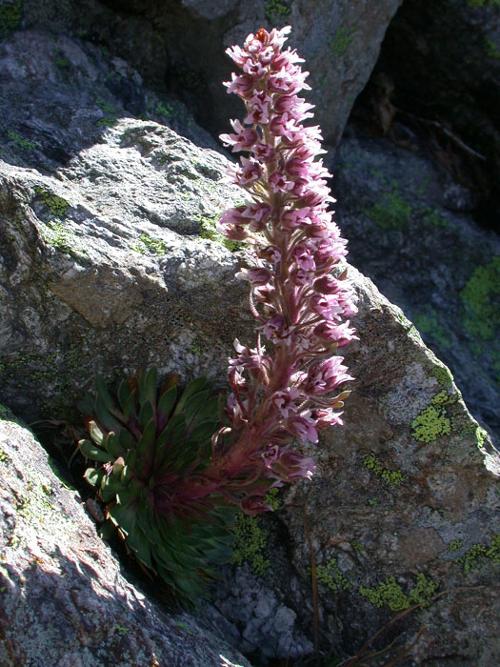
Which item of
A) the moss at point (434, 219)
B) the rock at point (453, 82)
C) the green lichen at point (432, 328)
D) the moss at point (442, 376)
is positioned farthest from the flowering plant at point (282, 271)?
the rock at point (453, 82)

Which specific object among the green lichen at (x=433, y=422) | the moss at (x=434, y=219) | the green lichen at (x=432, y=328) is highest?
the moss at (x=434, y=219)

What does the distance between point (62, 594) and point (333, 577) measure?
79.4 inches

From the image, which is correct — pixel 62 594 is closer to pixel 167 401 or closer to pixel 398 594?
pixel 167 401

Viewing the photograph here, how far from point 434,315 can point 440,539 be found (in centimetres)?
194

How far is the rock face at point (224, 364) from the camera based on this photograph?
158 inches

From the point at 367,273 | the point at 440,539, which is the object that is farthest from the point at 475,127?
the point at 440,539

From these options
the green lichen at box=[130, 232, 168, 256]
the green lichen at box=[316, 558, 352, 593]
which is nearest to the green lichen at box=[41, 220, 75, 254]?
the green lichen at box=[130, 232, 168, 256]

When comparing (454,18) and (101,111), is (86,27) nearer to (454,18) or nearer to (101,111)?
(101,111)

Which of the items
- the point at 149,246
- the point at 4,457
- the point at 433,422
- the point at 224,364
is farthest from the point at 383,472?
the point at 4,457

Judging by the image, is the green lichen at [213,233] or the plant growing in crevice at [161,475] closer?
the plant growing in crevice at [161,475]

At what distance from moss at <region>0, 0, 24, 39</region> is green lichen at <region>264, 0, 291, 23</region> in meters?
1.70

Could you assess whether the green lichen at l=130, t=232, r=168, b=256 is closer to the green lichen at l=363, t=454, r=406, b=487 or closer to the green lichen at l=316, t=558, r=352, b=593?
the green lichen at l=363, t=454, r=406, b=487

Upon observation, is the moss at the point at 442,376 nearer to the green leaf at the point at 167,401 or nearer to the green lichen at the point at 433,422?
the green lichen at the point at 433,422

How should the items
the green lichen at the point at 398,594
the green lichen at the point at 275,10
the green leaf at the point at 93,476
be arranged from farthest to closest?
the green lichen at the point at 275,10 → the green lichen at the point at 398,594 → the green leaf at the point at 93,476
